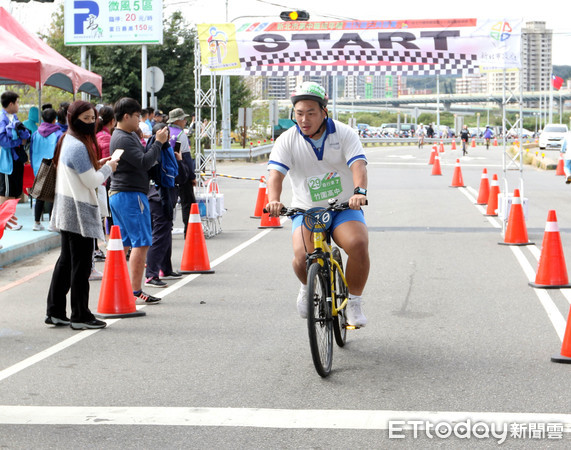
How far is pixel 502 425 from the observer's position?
4.96m

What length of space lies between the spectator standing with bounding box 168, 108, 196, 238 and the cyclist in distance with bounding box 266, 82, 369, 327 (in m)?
5.46

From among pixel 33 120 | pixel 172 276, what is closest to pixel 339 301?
pixel 172 276

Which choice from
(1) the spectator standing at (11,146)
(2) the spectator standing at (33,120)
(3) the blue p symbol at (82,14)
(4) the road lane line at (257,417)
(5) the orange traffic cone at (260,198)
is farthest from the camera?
(3) the blue p symbol at (82,14)

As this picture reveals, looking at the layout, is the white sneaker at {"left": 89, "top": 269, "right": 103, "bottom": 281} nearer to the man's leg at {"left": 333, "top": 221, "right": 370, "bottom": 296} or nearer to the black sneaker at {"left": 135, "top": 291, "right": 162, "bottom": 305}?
the black sneaker at {"left": 135, "top": 291, "right": 162, "bottom": 305}

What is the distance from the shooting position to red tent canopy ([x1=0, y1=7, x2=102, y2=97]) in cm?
1427

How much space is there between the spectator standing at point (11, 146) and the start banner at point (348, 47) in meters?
4.71

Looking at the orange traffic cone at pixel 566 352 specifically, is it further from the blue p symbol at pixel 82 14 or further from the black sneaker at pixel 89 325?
the blue p symbol at pixel 82 14

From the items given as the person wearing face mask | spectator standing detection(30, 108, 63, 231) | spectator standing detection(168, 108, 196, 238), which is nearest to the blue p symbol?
spectator standing detection(30, 108, 63, 231)

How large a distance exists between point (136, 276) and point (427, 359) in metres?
3.56

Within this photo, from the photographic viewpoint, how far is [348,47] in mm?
19391

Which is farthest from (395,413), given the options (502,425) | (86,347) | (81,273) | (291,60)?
(291,60)

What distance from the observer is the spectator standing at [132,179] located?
28.7ft

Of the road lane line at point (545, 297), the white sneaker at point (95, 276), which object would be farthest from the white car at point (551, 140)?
the white sneaker at point (95, 276)

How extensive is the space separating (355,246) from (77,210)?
8.54 ft
